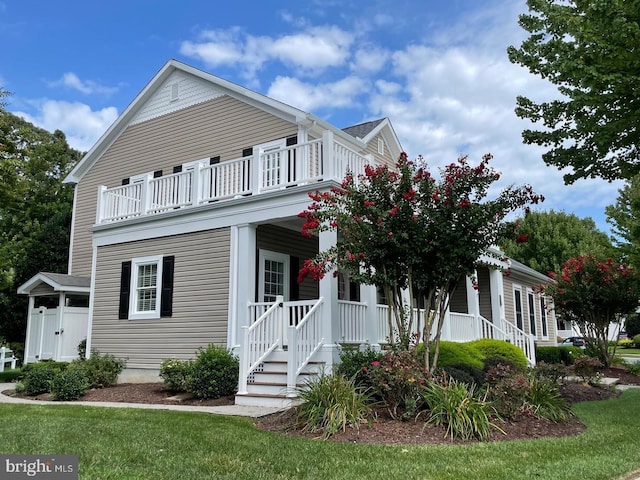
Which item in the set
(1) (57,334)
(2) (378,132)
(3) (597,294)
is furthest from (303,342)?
(3) (597,294)

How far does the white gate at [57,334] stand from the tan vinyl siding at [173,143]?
2.34 meters

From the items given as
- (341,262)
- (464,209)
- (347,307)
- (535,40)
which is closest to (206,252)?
(347,307)

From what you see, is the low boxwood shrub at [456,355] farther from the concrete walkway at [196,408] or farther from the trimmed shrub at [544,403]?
the concrete walkway at [196,408]

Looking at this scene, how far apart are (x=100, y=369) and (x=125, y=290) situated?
2094 mm

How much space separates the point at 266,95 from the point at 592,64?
28.9 ft

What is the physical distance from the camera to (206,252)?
12328 millimetres

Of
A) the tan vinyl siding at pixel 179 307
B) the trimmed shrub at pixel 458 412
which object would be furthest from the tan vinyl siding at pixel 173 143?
the trimmed shrub at pixel 458 412

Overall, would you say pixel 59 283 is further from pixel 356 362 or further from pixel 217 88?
pixel 356 362

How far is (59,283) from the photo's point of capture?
1538 cm

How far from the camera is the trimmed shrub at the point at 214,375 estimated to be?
10.3 metres

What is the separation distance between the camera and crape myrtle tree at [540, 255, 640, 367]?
16.8 metres

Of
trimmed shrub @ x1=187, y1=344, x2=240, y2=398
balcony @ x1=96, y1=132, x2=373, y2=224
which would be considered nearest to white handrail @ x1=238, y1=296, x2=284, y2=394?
trimmed shrub @ x1=187, y1=344, x2=240, y2=398

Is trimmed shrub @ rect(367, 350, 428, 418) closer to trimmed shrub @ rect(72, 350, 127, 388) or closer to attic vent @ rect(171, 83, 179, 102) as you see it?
trimmed shrub @ rect(72, 350, 127, 388)

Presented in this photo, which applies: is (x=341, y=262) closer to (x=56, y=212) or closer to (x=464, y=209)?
(x=464, y=209)
